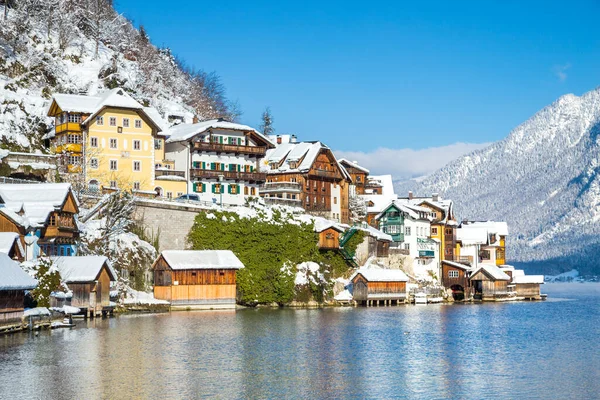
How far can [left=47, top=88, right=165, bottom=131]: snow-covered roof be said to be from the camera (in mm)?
93312

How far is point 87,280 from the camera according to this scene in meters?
71.4

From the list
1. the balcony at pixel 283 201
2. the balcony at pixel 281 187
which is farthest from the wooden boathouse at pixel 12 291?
the balcony at pixel 281 187

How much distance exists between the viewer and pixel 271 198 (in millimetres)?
105438

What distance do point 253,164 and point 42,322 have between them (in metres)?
49.0

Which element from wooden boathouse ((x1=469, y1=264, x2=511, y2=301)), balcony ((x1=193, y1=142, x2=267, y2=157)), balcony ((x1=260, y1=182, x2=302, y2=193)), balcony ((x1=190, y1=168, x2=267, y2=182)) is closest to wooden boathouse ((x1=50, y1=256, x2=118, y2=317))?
balcony ((x1=190, y1=168, x2=267, y2=182))

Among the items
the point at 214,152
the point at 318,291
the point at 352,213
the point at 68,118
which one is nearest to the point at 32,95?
the point at 68,118

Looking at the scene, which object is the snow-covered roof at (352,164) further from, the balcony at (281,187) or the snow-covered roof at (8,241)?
the snow-covered roof at (8,241)

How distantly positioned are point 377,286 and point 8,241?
48.2 meters

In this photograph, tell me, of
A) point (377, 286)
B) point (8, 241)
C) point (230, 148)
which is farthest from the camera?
point (230, 148)

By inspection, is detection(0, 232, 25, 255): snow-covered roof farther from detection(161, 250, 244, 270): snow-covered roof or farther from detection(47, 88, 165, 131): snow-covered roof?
detection(47, 88, 165, 131): snow-covered roof

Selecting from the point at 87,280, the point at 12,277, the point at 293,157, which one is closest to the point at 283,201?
the point at 293,157

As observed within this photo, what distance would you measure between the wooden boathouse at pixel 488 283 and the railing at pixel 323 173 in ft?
76.4

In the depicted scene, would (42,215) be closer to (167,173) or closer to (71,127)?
(71,127)

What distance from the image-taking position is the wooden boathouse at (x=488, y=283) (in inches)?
4712
